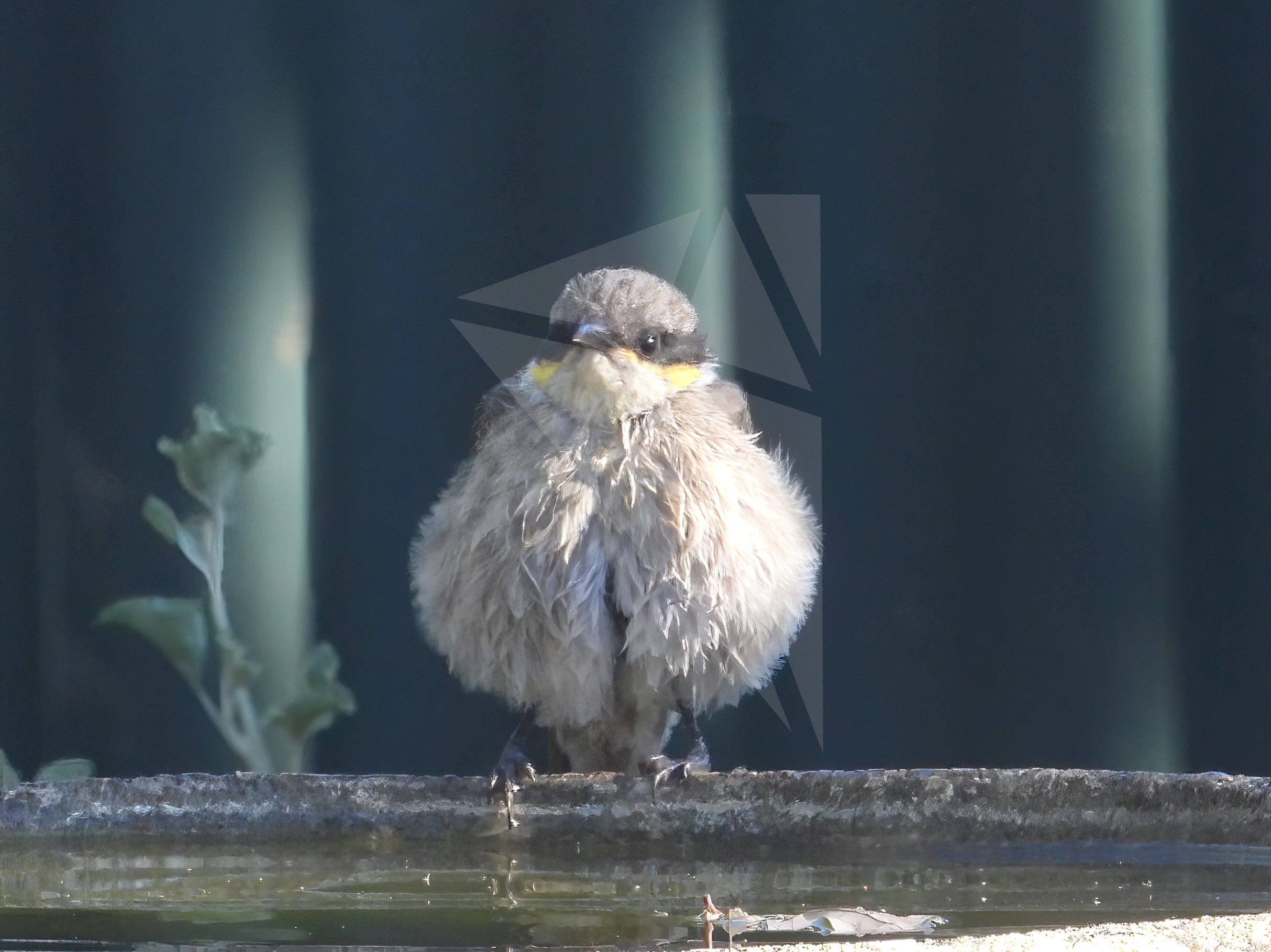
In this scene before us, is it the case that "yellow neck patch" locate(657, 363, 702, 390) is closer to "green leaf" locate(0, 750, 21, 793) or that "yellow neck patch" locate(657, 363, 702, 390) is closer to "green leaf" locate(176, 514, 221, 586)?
"green leaf" locate(176, 514, 221, 586)

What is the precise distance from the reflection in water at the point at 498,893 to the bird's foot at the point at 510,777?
0.04 meters

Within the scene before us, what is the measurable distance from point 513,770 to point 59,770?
78 cm

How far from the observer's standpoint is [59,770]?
1.58 meters

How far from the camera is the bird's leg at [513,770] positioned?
1.01m

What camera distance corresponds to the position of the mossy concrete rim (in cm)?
93

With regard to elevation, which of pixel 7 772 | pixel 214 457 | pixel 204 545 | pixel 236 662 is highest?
pixel 214 457

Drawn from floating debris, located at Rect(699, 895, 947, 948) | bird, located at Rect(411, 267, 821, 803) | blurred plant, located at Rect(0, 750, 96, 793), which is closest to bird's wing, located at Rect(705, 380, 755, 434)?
bird, located at Rect(411, 267, 821, 803)

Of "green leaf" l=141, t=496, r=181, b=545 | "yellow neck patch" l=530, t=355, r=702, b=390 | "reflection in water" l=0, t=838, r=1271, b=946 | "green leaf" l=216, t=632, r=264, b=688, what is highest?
"yellow neck patch" l=530, t=355, r=702, b=390

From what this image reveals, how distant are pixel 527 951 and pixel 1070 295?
124 centimetres

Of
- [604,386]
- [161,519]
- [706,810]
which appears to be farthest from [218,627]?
[706,810]

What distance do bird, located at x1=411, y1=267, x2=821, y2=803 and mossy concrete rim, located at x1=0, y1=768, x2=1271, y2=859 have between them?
103 mm

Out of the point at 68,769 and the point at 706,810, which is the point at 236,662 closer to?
the point at 68,769

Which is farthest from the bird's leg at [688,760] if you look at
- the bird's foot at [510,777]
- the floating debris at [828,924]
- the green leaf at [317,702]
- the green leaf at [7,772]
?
the green leaf at [7,772]

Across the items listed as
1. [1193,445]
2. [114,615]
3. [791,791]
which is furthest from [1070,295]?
[114,615]
